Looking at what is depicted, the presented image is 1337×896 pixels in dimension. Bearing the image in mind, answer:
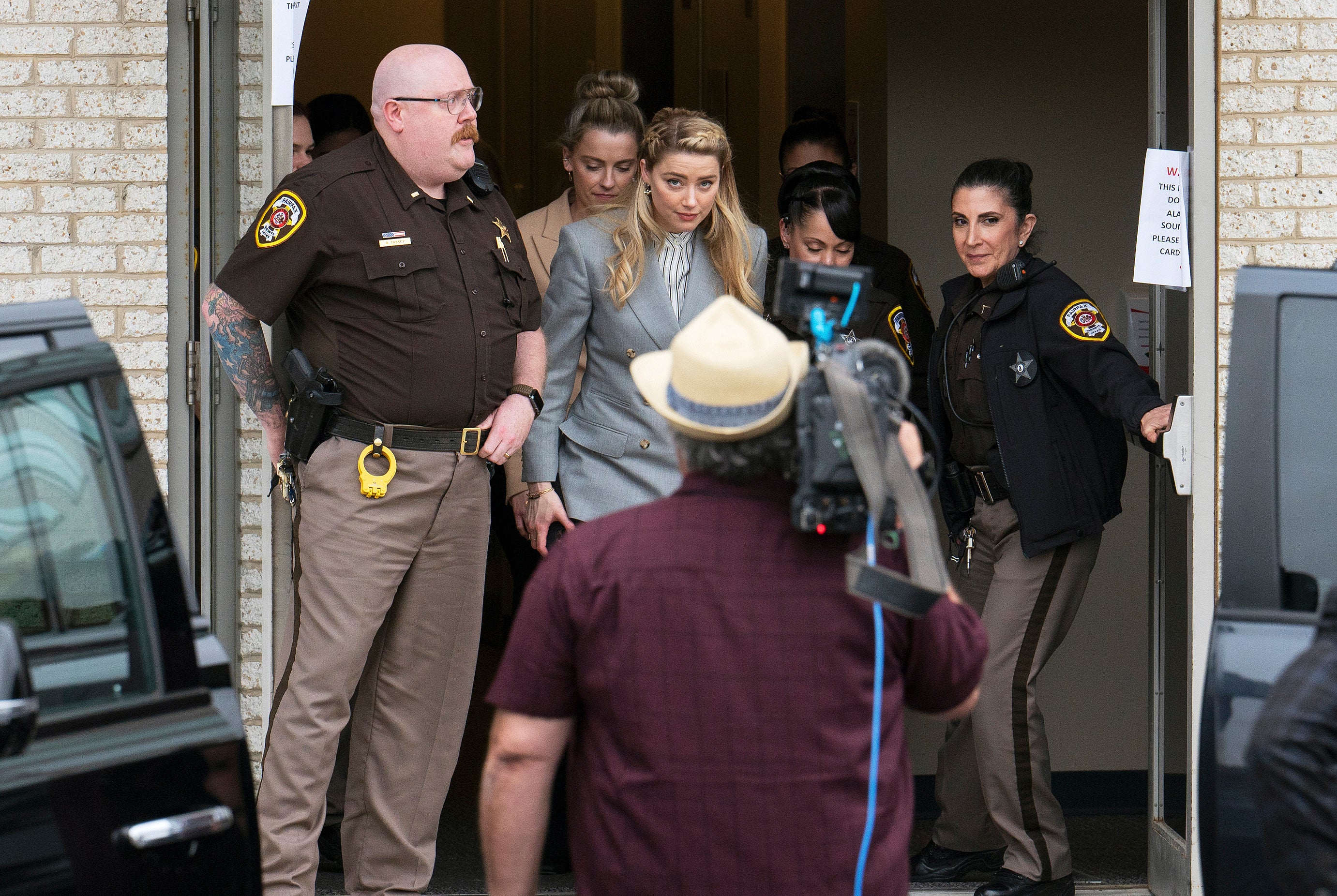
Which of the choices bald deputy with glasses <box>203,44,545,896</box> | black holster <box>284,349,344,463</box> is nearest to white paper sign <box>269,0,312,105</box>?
bald deputy with glasses <box>203,44,545,896</box>

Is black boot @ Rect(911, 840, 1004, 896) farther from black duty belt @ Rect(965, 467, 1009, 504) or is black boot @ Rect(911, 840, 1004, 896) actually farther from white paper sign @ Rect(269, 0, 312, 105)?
white paper sign @ Rect(269, 0, 312, 105)

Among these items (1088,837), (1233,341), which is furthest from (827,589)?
(1088,837)

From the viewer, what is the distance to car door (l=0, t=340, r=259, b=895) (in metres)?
1.96

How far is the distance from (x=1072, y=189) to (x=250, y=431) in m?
2.82

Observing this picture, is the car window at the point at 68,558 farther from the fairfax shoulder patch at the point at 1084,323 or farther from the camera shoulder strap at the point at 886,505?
the fairfax shoulder patch at the point at 1084,323

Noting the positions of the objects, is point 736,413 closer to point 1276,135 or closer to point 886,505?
point 886,505

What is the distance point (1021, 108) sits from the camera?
512cm

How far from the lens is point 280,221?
3428mm

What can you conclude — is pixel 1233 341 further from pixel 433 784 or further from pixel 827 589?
pixel 433 784

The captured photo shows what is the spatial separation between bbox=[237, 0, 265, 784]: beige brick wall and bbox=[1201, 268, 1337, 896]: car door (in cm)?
256

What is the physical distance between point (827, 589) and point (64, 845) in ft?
3.34

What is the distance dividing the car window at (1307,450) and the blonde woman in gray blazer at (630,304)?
1.83 meters

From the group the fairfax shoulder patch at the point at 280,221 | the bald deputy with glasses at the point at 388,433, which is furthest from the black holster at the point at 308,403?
the fairfax shoulder patch at the point at 280,221

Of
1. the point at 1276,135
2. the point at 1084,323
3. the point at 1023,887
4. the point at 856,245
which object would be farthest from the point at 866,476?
the point at 856,245
